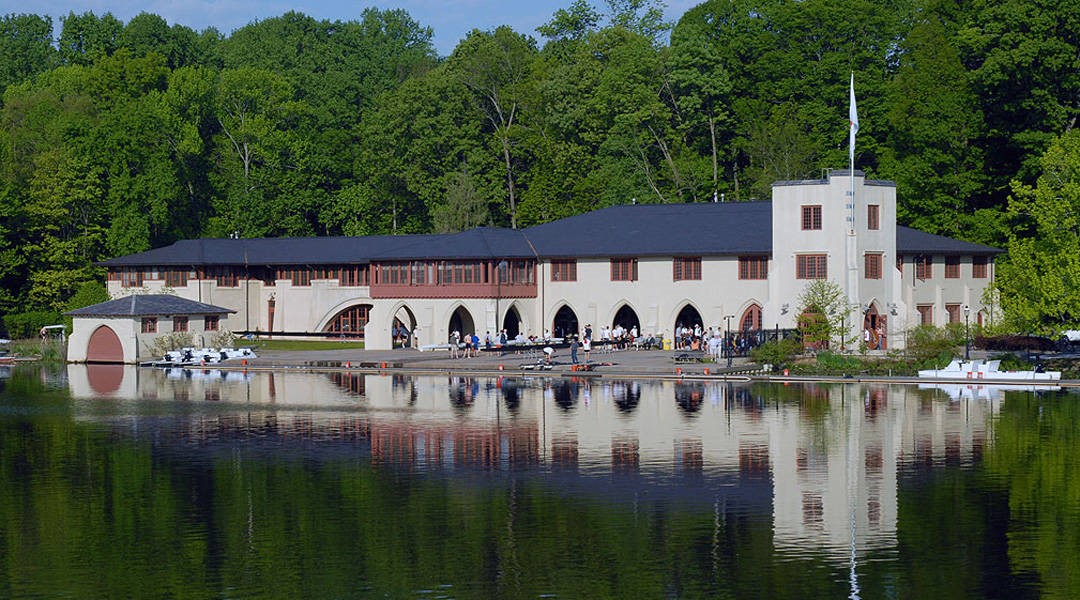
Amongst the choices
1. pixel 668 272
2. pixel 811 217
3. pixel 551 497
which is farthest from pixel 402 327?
pixel 551 497

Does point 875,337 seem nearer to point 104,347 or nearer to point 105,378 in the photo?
point 105,378

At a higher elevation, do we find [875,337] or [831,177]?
[831,177]

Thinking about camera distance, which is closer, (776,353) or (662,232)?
(776,353)

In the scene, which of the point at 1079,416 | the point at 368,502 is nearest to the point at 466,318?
the point at 1079,416

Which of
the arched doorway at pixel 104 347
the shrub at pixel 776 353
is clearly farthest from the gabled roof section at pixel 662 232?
the arched doorway at pixel 104 347

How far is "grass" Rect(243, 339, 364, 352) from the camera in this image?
98.8 meters

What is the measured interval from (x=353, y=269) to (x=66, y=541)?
7057cm

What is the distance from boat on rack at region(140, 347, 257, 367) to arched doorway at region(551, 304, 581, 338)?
62.1 feet

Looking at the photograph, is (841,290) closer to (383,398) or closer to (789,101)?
(383,398)

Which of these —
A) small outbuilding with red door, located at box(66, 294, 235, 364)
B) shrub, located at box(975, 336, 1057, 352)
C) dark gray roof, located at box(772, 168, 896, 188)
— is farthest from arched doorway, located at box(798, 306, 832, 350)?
small outbuilding with red door, located at box(66, 294, 235, 364)

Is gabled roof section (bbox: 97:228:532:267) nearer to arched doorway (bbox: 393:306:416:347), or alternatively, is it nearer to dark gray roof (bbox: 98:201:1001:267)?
dark gray roof (bbox: 98:201:1001:267)

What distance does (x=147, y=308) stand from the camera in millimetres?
89688

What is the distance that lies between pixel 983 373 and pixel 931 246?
2199 cm

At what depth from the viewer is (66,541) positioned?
112 feet
